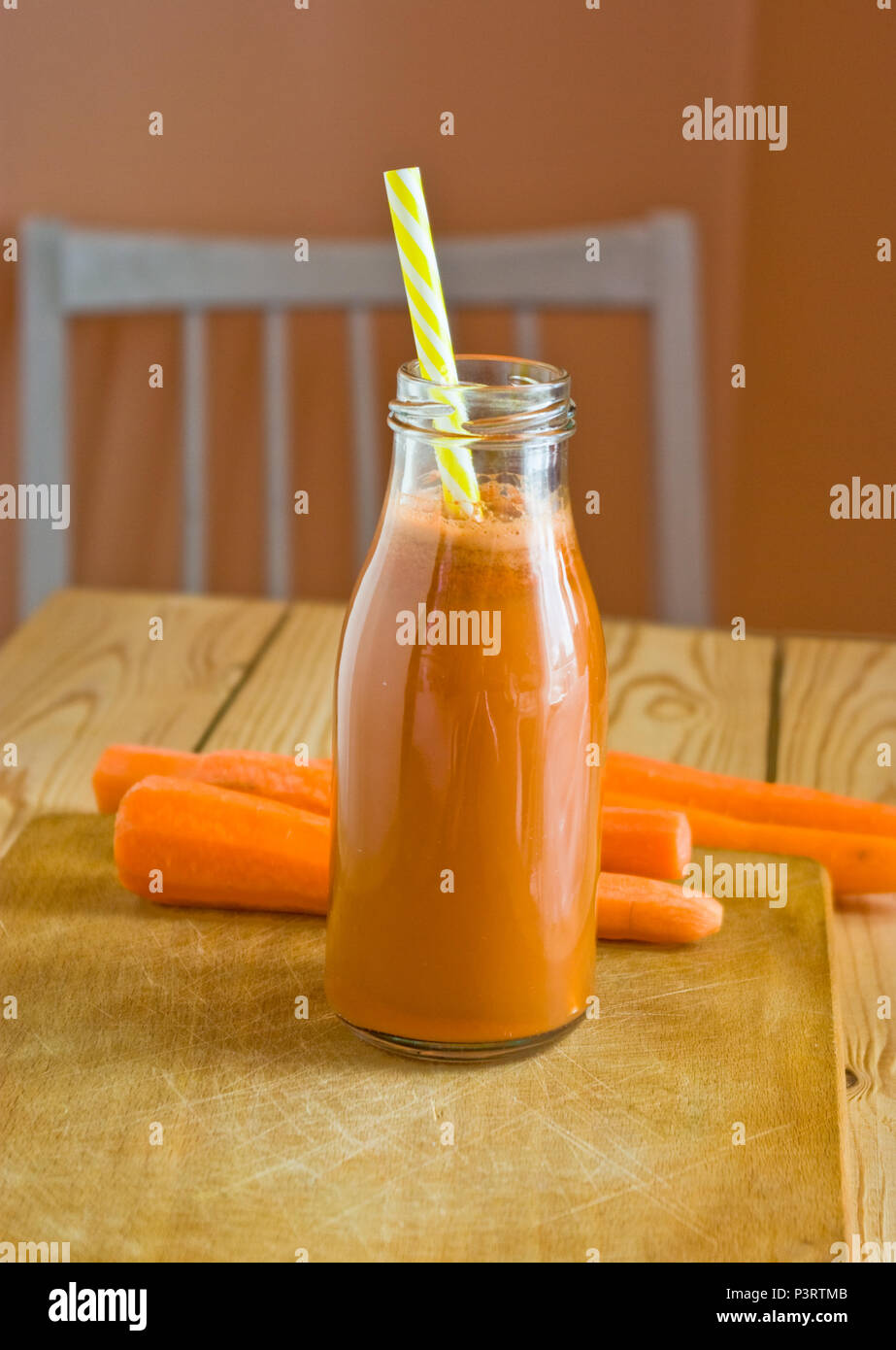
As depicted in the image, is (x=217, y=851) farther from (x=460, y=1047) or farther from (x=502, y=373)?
(x=502, y=373)

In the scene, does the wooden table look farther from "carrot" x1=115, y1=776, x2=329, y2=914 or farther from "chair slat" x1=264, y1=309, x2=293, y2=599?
"chair slat" x1=264, y1=309, x2=293, y2=599

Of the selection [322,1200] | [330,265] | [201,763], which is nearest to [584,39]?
[330,265]

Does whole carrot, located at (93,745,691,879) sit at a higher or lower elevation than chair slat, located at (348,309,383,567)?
lower

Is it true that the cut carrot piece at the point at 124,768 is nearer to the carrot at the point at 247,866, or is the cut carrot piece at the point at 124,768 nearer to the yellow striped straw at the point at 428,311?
the carrot at the point at 247,866

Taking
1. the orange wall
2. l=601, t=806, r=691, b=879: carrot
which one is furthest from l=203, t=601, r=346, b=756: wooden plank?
the orange wall

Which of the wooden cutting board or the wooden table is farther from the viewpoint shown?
the wooden table

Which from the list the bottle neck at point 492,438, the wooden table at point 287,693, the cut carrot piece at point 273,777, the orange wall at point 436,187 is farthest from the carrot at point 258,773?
the orange wall at point 436,187
